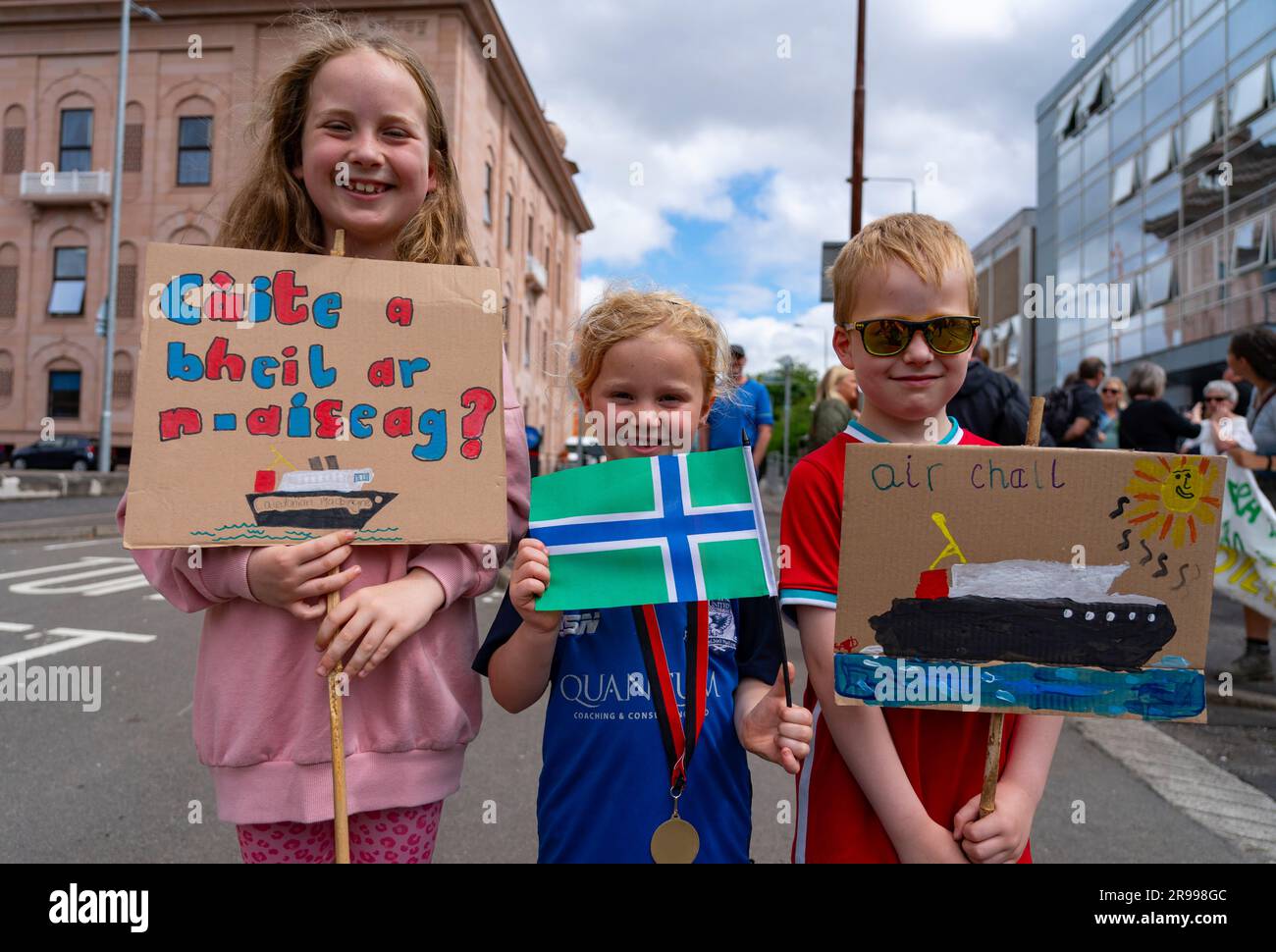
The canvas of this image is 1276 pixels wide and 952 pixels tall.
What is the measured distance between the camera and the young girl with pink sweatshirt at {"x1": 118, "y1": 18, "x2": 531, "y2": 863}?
5.04ft

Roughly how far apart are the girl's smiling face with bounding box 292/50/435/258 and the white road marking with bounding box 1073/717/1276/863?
107 inches

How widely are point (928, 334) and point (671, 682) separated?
831 millimetres

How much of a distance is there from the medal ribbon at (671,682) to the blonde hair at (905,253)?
696 millimetres

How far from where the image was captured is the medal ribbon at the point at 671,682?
5.47ft

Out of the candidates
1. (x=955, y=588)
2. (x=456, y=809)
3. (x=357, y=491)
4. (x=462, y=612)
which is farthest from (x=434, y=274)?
(x=456, y=809)

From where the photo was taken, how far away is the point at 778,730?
154 centimetres

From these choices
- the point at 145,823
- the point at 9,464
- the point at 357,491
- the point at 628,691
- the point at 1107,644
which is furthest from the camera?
the point at 9,464

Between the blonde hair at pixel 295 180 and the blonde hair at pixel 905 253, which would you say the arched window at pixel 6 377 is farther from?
the blonde hair at pixel 905 253

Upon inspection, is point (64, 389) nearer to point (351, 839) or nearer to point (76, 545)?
point (76, 545)

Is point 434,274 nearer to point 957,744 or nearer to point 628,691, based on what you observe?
point 628,691
